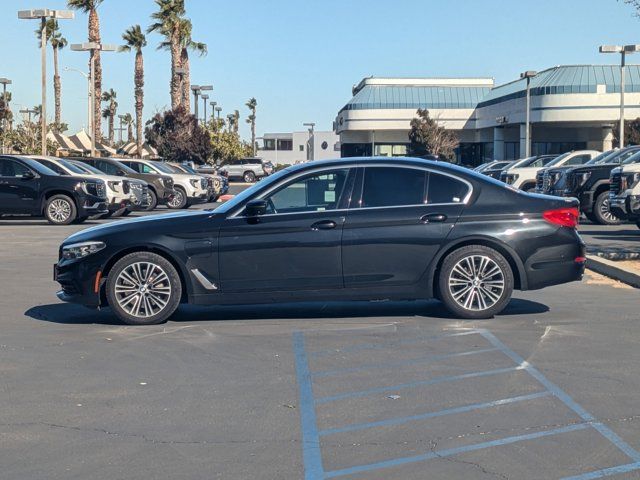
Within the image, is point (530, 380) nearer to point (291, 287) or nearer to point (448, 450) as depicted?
point (448, 450)

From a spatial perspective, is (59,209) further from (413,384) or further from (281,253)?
(413,384)

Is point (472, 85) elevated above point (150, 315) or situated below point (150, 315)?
above

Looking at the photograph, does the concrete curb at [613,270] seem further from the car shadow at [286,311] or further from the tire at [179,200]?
the tire at [179,200]

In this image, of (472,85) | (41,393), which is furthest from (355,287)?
(472,85)

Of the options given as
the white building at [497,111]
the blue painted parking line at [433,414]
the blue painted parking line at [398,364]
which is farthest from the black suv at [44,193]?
the white building at [497,111]

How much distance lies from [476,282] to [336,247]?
1.46 m

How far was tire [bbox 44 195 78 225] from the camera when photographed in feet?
80.1

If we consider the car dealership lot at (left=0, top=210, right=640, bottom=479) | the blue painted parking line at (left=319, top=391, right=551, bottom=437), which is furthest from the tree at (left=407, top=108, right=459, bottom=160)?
the blue painted parking line at (left=319, top=391, right=551, bottom=437)

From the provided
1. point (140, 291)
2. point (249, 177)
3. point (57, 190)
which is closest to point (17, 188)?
point (57, 190)

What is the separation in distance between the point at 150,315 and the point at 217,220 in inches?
45.8

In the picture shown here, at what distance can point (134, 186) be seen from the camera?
1072 inches

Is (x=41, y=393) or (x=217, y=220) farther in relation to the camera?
(x=217, y=220)

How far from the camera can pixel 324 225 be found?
965 centimetres

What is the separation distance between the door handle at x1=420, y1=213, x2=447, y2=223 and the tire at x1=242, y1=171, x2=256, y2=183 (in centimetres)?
6629
